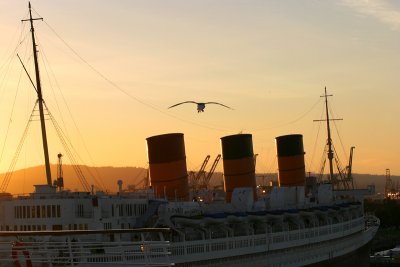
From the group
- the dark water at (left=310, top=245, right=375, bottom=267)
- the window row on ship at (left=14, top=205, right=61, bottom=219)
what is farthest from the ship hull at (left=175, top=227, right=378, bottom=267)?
the window row on ship at (left=14, top=205, right=61, bottom=219)

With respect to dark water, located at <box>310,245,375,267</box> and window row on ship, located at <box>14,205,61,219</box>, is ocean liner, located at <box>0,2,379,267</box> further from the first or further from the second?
dark water, located at <box>310,245,375,267</box>

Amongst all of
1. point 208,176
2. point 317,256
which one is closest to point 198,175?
point 208,176

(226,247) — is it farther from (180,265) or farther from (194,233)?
(180,265)

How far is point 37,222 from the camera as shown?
178 ft

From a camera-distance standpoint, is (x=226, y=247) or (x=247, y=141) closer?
(x=226, y=247)

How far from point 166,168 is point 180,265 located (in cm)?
1853

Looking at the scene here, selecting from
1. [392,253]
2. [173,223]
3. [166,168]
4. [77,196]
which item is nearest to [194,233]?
[173,223]

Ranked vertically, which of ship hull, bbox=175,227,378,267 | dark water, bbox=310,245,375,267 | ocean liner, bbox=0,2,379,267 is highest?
ocean liner, bbox=0,2,379,267

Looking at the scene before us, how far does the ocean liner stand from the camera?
53.6 m

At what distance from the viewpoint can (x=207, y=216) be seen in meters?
59.2

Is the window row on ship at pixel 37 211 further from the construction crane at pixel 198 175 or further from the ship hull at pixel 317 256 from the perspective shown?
the construction crane at pixel 198 175

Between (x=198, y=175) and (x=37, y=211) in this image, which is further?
(x=198, y=175)

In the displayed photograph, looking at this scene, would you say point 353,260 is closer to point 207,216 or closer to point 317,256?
point 317,256

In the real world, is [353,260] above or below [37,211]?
below
